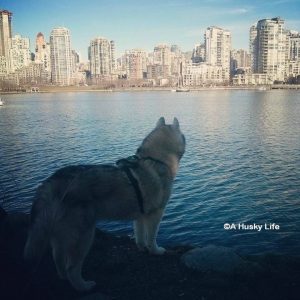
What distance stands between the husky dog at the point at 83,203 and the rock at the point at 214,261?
0.81 meters

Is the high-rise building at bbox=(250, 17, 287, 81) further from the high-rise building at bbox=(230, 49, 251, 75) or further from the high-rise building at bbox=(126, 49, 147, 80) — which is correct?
the high-rise building at bbox=(126, 49, 147, 80)

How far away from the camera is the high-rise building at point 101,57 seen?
78.3 metres

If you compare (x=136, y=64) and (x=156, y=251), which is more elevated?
(x=136, y=64)

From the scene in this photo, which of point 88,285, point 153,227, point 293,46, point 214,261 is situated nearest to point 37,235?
point 88,285

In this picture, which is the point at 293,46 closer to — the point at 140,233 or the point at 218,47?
the point at 218,47

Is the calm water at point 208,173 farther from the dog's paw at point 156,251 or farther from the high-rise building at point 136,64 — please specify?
the high-rise building at point 136,64

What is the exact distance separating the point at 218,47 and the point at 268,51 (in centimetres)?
1060

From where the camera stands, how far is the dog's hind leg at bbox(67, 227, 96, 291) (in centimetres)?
346

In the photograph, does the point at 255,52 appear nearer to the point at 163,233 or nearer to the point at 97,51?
the point at 97,51

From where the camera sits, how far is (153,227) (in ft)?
14.2

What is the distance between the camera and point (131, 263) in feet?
14.6

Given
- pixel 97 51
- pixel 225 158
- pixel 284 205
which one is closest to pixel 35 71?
pixel 97 51

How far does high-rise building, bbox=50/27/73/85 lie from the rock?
5234cm

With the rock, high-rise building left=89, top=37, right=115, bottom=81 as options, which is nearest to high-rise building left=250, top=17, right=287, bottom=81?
high-rise building left=89, top=37, right=115, bottom=81
